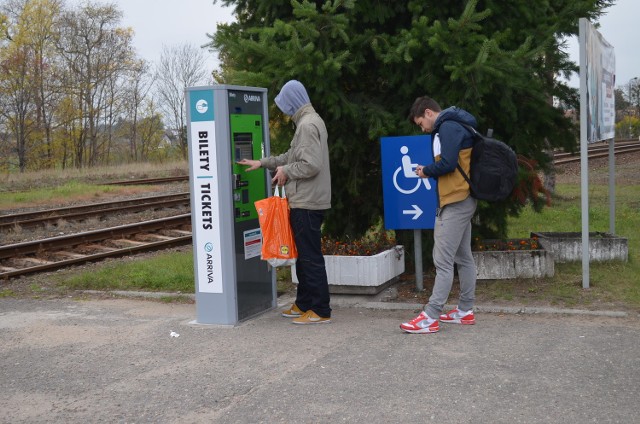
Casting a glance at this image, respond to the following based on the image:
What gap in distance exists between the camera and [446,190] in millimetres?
6328

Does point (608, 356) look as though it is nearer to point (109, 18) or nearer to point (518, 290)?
point (518, 290)

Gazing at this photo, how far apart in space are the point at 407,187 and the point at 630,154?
1339 inches

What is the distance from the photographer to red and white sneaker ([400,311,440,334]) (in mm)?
6277

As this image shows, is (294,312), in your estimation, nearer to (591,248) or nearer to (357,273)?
(357,273)

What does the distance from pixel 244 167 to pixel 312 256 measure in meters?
1.00

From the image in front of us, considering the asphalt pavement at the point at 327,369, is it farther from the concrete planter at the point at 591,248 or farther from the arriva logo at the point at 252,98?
the concrete planter at the point at 591,248

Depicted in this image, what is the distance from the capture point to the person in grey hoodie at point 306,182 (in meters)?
6.61

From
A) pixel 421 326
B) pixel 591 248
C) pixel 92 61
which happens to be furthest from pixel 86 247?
pixel 92 61

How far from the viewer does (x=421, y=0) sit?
25.9 ft

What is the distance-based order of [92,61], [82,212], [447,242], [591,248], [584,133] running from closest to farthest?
[447,242]
[584,133]
[591,248]
[82,212]
[92,61]

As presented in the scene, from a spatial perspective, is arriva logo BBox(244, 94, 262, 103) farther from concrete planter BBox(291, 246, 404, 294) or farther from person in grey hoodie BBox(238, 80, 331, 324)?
concrete planter BBox(291, 246, 404, 294)

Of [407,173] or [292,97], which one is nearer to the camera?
[292,97]

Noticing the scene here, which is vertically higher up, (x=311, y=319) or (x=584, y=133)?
(x=584, y=133)

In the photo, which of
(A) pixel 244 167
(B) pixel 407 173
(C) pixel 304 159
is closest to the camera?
(C) pixel 304 159
